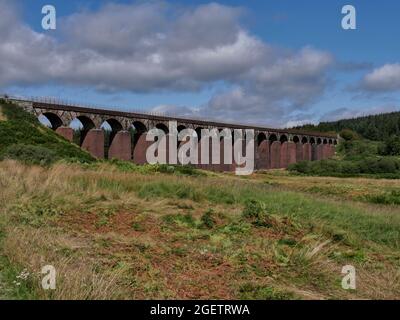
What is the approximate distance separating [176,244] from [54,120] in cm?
4216

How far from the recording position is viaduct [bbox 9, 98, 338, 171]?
47125 millimetres

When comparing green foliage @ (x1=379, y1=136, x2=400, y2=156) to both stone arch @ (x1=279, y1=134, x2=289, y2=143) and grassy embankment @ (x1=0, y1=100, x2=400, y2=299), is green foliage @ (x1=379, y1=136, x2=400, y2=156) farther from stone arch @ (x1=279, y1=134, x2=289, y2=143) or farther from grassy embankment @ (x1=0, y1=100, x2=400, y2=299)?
Result: grassy embankment @ (x1=0, y1=100, x2=400, y2=299)

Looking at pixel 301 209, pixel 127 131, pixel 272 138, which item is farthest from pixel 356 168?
pixel 301 209

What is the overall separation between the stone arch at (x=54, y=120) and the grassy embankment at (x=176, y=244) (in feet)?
115

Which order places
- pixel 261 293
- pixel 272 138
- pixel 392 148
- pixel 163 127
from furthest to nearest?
pixel 392 148, pixel 272 138, pixel 163 127, pixel 261 293

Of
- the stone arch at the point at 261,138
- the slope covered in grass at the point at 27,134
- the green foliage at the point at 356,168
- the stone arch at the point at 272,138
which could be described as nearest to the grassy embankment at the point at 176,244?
the slope covered in grass at the point at 27,134

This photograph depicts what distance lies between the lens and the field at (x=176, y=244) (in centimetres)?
566

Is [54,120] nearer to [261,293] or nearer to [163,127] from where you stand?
[163,127]

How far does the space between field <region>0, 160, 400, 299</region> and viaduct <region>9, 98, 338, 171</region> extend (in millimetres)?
34806

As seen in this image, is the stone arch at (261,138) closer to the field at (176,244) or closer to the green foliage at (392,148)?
the green foliage at (392,148)

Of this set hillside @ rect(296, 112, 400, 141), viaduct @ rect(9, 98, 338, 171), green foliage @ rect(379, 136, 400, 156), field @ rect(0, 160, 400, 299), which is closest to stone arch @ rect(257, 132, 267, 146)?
viaduct @ rect(9, 98, 338, 171)

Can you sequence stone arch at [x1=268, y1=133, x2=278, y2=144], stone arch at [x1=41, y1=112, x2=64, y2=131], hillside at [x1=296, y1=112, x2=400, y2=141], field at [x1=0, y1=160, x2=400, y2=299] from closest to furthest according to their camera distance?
field at [x1=0, y1=160, x2=400, y2=299] < stone arch at [x1=41, y1=112, x2=64, y2=131] < stone arch at [x1=268, y1=133, x2=278, y2=144] < hillside at [x1=296, y1=112, x2=400, y2=141]

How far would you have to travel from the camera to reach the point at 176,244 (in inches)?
314
